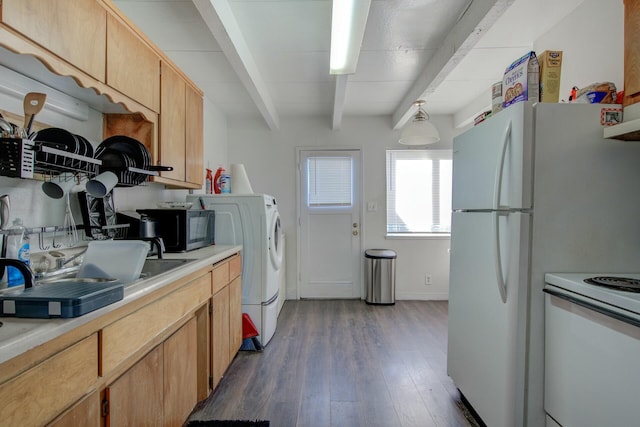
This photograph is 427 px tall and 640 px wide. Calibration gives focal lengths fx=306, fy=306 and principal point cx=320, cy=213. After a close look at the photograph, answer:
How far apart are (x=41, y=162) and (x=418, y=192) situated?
3841mm

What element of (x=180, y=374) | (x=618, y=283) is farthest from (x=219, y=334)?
(x=618, y=283)

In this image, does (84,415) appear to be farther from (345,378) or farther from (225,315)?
(345,378)

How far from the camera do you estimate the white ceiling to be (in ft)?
6.12

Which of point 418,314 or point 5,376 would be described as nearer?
point 5,376

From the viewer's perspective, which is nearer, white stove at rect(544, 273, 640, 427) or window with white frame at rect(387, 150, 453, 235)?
white stove at rect(544, 273, 640, 427)

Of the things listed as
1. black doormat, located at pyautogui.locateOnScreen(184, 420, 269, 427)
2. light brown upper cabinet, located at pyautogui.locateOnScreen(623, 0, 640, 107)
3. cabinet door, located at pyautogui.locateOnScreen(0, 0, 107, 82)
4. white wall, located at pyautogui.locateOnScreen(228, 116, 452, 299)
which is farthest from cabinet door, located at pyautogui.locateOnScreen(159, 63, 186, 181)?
light brown upper cabinet, located at pyautogui.locateOnScreen(623, 0, 640, 107)

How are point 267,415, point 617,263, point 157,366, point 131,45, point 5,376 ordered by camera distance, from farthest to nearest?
point 267,415 → point 131,45 → point 617,263 → point 157,366 → point 5,376

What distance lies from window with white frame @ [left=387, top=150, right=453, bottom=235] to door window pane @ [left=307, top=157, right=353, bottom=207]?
0.56 m

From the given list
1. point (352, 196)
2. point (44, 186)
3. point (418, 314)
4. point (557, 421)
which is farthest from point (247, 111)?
point (557, 421)

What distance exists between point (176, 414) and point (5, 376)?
1.02 m

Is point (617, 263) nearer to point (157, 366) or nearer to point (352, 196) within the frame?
point (157, 366)

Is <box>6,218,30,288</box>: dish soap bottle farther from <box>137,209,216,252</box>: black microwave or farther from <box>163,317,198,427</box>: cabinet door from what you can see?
<box>137,209,216,252</box>: black microwave

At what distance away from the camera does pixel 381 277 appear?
388 centimetres

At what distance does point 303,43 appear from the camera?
2.29 meters
